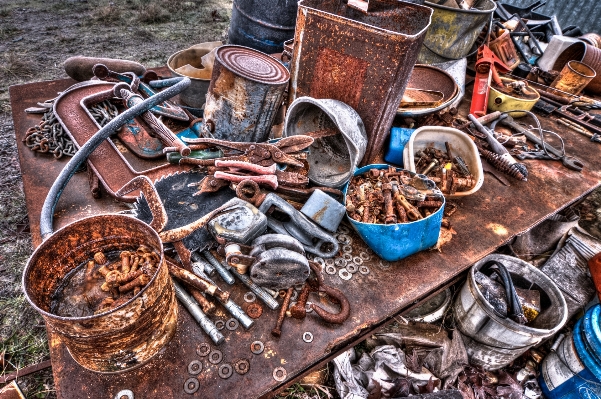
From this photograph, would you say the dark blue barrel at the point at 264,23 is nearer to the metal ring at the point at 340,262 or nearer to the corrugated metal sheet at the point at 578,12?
the metal ring at the point at 340,262

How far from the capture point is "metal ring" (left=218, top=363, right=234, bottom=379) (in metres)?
1.67

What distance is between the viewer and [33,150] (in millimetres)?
2715

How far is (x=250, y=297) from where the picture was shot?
2014 millimetres

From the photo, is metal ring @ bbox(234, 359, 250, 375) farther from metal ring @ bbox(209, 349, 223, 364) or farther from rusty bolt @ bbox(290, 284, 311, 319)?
rusty bolt @ bbox(290, 284, 311, 319)

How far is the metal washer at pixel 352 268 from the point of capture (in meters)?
2.26

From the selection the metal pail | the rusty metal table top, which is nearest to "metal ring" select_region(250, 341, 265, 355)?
the rusty metal table top

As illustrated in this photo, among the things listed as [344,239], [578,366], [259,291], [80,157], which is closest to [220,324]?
[259,291]

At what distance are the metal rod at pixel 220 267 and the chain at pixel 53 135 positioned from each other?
1571 mm

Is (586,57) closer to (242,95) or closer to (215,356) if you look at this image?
(242,95)

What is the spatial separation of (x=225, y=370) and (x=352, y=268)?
1.04 m

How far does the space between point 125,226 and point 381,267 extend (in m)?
1.66

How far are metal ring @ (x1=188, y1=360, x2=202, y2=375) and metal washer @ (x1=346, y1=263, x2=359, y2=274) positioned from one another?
1090 mm

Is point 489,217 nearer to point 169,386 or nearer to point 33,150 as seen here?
point 169,386

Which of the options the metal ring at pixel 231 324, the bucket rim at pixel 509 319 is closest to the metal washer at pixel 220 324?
the metal ring at pixel 231 324
